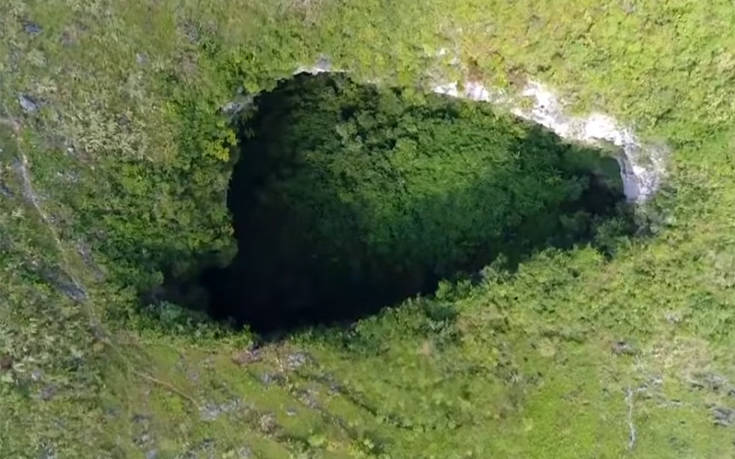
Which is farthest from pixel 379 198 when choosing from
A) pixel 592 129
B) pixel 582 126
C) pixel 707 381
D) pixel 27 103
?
pixel 707 381

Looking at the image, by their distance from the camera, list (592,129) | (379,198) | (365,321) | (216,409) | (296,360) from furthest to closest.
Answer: (379,198)
(592,129)
(365,321)
(296,360)
(216,409)

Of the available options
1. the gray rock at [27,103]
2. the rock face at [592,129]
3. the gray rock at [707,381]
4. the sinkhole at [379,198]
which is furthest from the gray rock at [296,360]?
the gray rock at [707,381]

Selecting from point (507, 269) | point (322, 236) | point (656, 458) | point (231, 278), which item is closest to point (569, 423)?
point (656, 458)

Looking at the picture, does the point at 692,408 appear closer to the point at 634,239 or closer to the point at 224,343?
the point at 634,239

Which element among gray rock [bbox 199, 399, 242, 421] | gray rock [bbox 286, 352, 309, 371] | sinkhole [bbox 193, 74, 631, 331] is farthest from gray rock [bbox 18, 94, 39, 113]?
gray rock [bbox 286, 352, 309, 371]

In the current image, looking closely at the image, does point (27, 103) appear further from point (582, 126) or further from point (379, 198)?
point (582, 126)

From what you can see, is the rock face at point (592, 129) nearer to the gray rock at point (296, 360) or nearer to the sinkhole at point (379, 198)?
the sinkhole at point (379, 198)

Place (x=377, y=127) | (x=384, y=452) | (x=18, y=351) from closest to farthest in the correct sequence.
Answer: (x=18, y=351) → (x=384, y=452) → (x=377, y=127)
